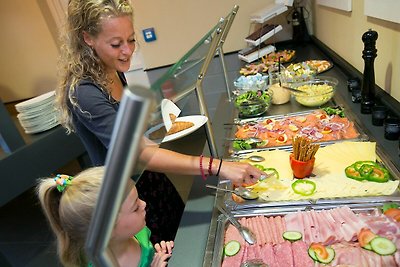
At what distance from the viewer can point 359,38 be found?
4.99 ft

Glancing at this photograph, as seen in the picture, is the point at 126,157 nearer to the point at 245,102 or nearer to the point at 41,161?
the point at 245,102

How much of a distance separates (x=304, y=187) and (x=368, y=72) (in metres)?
0.63

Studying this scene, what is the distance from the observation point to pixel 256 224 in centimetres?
91

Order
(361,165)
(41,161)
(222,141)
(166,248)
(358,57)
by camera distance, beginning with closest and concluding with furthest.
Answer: (361,165) → (166,248) → (222,141) → (358,57) → (41,161)

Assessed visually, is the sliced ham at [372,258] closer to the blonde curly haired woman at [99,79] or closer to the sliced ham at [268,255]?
the sliced ham at [268,255]

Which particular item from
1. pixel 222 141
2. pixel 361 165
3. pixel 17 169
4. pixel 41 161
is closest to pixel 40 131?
pixel 41 161

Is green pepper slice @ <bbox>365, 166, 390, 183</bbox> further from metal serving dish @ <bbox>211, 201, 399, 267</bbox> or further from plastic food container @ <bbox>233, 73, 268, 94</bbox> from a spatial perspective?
plastic food container @ <bbox>233, 73, 268, 94</bbox>

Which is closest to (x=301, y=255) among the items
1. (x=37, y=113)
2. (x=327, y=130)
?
(x=327, y=130)

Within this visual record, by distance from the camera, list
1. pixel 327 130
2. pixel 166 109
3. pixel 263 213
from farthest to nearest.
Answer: pixel 327 130, pixel 263 213, pixel 166 109

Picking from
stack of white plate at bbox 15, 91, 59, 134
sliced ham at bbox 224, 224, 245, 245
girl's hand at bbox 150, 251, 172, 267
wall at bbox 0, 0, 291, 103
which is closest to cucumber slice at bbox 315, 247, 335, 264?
sliced ham at bbox 224, 224, 245, 245

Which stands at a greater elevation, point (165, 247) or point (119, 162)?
point (119, 162)

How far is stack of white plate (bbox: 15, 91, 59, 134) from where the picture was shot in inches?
92.6

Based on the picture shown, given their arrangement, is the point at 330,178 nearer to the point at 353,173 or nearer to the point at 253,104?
the point at 353,173

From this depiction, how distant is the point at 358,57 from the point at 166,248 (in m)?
1.37
